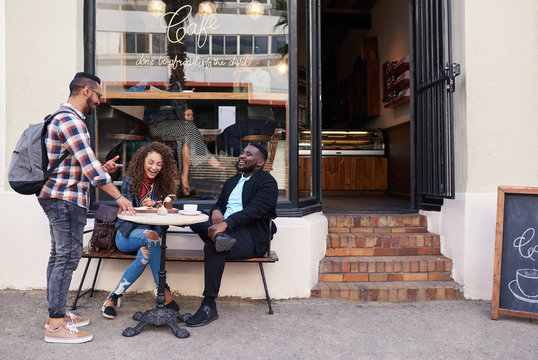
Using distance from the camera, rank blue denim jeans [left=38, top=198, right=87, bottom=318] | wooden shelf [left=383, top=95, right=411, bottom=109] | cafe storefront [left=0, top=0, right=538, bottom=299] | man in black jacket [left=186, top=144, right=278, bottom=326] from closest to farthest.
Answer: blue denim jeans [left=38, top=198, right=87, bottom=318] → man in black jacket [left=186, top=144, right=278, bottom=326] → cafe storefront [left=0, top=0, right=538, bottom=299] → wooden shelf [left=383, top=95, right=411, bottom=109]

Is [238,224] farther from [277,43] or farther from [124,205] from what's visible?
[277,43]

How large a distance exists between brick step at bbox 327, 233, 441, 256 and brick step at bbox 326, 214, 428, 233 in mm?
119

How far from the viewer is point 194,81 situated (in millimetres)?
4691

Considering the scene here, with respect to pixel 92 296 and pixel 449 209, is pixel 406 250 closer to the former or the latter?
pixel 449 209

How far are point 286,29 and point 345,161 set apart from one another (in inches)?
160

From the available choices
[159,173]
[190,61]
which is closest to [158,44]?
[190,61]

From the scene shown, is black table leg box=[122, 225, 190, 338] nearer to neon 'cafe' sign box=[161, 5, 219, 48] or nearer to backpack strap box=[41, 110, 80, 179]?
backpack strap box=[41, 110, 80, 179]

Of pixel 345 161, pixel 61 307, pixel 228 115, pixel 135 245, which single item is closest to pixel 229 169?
pixel 228 115

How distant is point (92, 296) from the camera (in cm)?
395

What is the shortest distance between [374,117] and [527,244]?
5892 mm

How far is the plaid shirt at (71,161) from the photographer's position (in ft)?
9.02

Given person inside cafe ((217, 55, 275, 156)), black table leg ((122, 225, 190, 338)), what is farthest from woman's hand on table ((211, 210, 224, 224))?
person inside cafe ((217, 55, 275, 156))

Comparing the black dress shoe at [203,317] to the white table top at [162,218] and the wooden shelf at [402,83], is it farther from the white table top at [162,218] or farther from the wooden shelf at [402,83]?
the wooden shelf at [402,83]

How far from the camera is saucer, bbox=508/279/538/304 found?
3.42m
